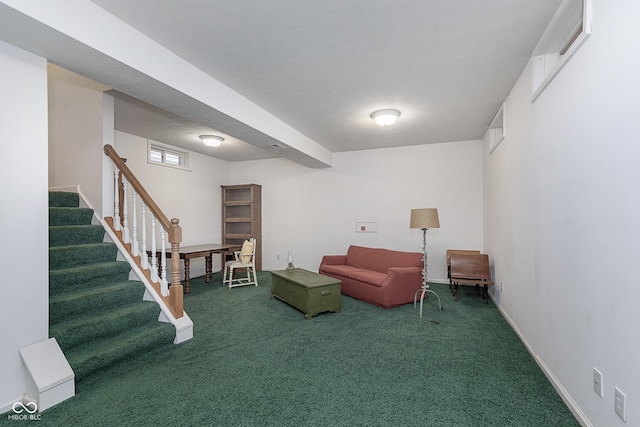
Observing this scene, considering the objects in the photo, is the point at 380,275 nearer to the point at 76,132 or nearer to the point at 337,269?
the point at 337,269

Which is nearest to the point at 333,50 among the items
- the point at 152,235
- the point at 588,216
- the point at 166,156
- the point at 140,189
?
the point at 588,216

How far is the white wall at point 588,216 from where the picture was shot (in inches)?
56.0

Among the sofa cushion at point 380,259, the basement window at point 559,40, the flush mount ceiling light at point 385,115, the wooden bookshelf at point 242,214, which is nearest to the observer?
the basement window at point 559,40

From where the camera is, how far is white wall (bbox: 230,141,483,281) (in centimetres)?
567

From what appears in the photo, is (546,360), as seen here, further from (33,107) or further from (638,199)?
(33,107)

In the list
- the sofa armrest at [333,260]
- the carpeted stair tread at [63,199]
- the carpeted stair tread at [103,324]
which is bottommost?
the carpeted stair tread at [103,324]

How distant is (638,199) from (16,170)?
12.0ft

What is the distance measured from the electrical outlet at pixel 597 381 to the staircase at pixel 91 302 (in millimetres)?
3334

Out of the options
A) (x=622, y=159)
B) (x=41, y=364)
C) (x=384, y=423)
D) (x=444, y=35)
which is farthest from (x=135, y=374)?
(x=444, y=35)

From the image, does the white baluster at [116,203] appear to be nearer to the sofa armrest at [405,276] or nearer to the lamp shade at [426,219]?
the sofa armrest at [405,276]

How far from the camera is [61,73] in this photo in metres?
3.73

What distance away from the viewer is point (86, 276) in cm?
297

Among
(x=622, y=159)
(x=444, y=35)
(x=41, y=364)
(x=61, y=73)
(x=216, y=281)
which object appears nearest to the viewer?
(x=622, y=159)

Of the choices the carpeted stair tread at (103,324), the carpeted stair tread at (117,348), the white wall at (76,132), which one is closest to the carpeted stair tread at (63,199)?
the white wall at (76,132)
